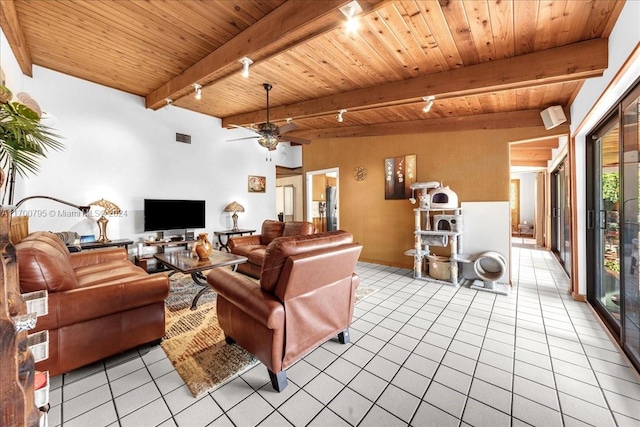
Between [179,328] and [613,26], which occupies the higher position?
[613,26]

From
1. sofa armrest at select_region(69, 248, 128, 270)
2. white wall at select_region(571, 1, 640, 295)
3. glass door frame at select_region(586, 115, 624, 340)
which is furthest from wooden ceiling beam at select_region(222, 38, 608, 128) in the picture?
sofa armrest at select_region(69, 248, 128, 270)

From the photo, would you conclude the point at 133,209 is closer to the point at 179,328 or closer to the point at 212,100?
the point at 212,100

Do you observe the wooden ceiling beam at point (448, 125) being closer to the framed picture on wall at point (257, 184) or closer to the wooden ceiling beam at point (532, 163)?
the framed picture on wall at point (257, 184)

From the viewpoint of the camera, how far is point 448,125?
14.2ft

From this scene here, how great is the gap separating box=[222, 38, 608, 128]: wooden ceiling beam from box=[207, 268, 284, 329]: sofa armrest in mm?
2869

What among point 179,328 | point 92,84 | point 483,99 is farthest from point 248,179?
point 483,99

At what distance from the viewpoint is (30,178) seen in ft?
11.6

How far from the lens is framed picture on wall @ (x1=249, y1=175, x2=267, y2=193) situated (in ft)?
20.3

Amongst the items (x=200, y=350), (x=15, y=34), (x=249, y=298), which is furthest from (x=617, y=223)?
(x=15, y=34)

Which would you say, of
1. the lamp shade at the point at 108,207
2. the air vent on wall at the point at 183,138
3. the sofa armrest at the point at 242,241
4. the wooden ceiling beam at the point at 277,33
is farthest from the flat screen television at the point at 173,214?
the wooden ceiling beam at the point at 277,33

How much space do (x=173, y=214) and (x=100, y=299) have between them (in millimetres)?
3383

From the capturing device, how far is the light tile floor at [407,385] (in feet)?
4.79

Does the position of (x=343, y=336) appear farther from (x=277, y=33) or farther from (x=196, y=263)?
(x=277, y=33)

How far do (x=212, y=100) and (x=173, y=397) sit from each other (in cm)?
Result: 436
